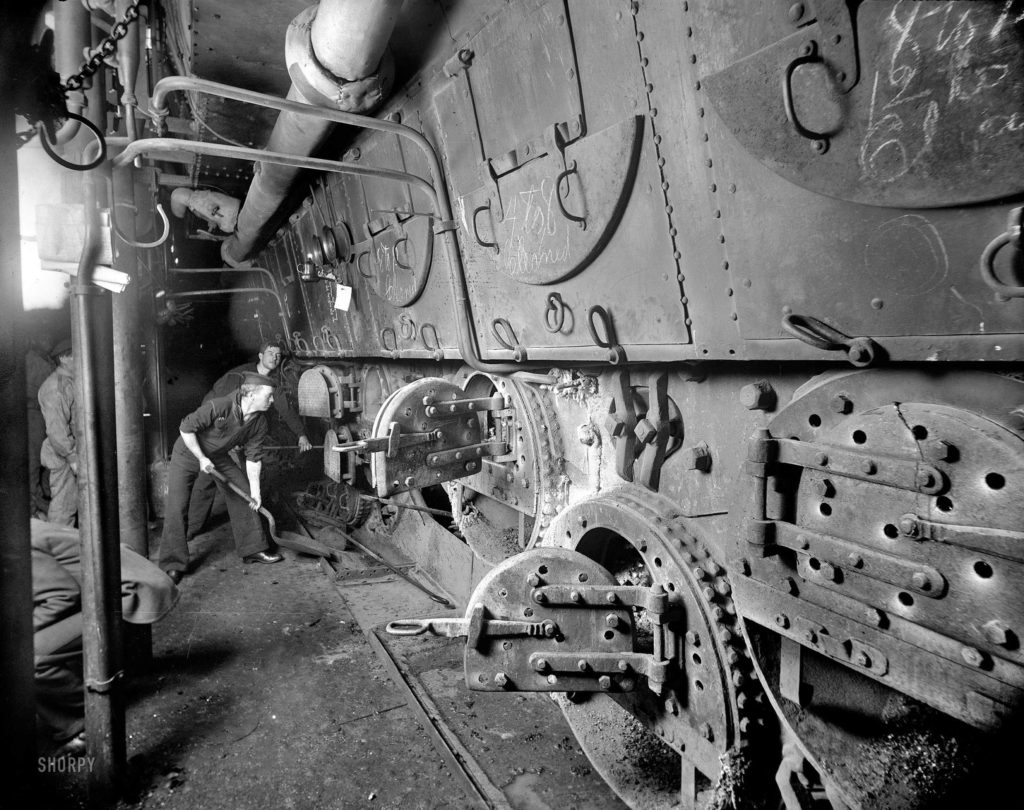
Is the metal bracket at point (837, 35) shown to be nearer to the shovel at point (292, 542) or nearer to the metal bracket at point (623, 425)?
the metal bracket at point (623, 425)

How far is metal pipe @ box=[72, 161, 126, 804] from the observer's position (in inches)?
108

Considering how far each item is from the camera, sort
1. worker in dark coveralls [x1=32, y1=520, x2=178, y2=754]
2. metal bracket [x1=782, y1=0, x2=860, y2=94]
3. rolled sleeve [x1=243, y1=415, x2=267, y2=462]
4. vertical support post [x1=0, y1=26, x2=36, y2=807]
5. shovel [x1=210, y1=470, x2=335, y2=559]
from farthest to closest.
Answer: rolled sleeve [x1=243, y1=415, x2=267, y2=462], shovel [x1=210, y1=470, x2=335, y2=559], worker in dark coveralls [x1=32, y1=520, x2=178, y2=754], vertical support post [x1=0, y1=26, x2=36, y2=807], metal bracket [x1=782, y1=0, x2=860, y2=94]

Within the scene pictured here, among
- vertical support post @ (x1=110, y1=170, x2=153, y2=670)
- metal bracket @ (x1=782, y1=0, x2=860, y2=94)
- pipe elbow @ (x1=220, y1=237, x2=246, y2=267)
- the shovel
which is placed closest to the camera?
metal bracket @ (x1=782, y1=0, x2=860, y2=94)

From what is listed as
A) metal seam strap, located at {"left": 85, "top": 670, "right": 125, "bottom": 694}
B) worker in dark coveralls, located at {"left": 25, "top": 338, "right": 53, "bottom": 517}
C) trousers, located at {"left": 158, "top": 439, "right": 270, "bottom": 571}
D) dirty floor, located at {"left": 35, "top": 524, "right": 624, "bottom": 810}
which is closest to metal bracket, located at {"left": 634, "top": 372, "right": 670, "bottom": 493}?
dirty floor, located at {"left": 35, "top": 524, "right": 624, "bottom": 810}

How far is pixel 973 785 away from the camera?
1861 millimetres

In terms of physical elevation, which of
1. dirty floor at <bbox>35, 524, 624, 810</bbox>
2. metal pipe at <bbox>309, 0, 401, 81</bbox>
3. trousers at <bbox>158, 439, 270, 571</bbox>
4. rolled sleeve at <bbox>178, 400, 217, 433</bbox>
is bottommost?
dirty floor at <bbox>35, 524, 624, 810</bbox>

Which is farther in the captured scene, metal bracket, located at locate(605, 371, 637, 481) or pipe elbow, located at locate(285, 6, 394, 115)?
pipe elbow, located at locate(285, 6, 394, 115)

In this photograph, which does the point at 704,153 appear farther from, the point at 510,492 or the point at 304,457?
the point at 304,457

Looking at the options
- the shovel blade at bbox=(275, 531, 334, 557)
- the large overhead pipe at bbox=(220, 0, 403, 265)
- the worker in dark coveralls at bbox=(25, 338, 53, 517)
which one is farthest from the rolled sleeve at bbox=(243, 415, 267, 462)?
the large overhead pipe at bbox=(220, 0, 403, 265)

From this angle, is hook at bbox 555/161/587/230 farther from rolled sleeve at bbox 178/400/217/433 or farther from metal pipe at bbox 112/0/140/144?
rolled sleeve at bbox 178/400/217/433

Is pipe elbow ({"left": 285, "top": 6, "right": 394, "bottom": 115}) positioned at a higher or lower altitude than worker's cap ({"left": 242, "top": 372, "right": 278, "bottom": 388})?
higher

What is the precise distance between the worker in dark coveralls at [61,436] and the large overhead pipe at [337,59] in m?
3.80

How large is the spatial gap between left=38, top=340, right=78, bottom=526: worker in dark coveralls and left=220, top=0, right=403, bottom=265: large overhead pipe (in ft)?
12.5

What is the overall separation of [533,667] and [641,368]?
1.18 metres
